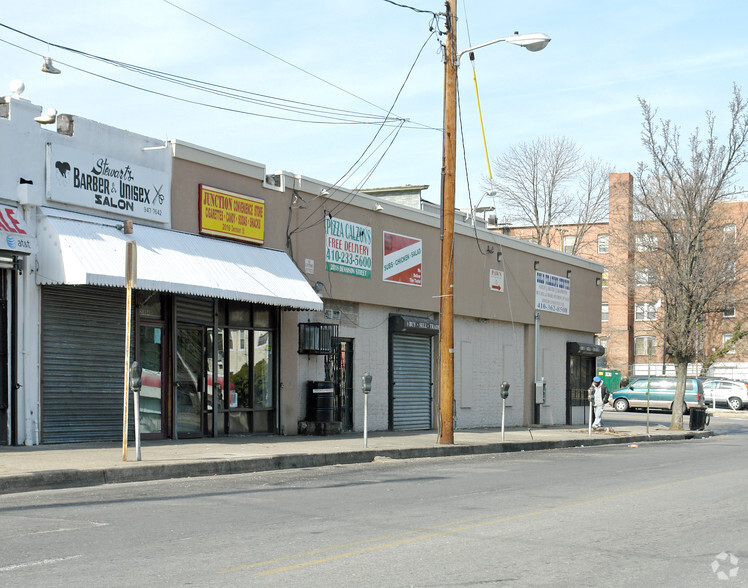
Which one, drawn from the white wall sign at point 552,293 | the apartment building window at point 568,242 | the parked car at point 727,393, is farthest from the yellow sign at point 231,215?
the apartment building window at point 568,242

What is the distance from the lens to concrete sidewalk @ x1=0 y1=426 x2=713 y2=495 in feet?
37.4

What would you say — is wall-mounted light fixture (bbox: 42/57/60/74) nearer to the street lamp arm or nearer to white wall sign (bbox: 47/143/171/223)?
white wall sign (bbox: 47/143/171/223)

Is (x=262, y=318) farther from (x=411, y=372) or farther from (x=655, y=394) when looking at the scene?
(x=655, y=394)

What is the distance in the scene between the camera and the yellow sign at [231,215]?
17.7 metres

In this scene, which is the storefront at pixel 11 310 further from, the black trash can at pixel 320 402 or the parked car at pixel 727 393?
the parked car at pixel 727 393

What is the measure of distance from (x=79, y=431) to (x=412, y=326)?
10.1 metres

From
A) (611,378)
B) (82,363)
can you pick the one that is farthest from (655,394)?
(82,363)

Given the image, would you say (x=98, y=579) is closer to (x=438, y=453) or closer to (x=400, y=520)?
(x=400, y=520)

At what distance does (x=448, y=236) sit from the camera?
19172 millimetres

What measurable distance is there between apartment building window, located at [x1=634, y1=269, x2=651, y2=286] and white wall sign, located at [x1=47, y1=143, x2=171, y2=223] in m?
19.2

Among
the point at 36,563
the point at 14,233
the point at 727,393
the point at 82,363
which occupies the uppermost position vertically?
the point at 14,233

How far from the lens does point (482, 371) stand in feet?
89.1

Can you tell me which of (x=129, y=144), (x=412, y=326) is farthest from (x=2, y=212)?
(x=412, y=326)

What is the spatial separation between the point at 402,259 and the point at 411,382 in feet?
11.0
